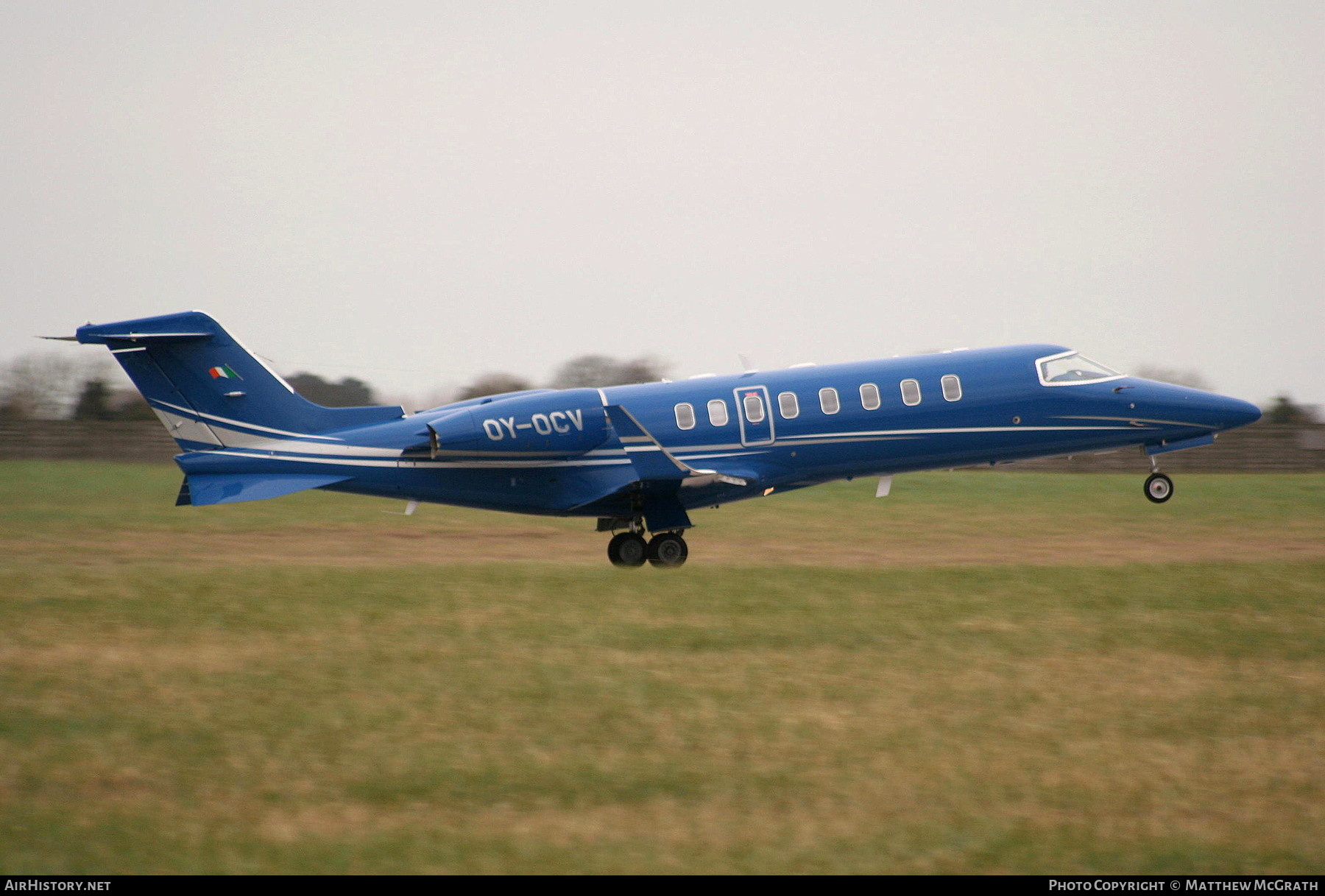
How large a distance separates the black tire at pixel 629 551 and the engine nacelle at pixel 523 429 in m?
1.47

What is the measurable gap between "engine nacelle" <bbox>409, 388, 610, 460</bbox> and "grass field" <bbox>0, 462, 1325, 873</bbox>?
1.69 metres

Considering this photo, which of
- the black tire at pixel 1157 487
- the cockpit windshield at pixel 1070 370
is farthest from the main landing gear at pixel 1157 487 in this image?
the cockpit windshield at pixel 1070 370

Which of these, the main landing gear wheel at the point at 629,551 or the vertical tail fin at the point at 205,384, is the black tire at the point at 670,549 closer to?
the main landing gear wheel at the point at 629,551

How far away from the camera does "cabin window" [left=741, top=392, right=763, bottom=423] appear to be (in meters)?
18.6

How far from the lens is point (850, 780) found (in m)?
8.12

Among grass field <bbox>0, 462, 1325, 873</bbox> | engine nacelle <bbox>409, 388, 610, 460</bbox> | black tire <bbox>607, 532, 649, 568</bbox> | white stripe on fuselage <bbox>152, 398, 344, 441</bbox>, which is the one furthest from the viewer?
black tire <bbox>607, 532, 649, 568</bbox>

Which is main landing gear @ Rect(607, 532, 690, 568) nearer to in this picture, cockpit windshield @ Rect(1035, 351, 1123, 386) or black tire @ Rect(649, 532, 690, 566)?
black tire @ Rect(649, 532, 690, 566)

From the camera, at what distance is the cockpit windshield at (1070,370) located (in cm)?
1969

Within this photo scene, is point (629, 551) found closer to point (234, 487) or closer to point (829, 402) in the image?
point (829, 402)

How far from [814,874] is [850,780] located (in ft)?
4.72

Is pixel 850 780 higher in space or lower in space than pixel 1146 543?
higher

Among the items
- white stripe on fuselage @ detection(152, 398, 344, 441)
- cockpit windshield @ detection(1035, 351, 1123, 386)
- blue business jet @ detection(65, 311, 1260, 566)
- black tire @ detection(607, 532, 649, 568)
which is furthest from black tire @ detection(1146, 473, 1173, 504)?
white stripe on fuselage @ detection(152, 398, 344, 441)
